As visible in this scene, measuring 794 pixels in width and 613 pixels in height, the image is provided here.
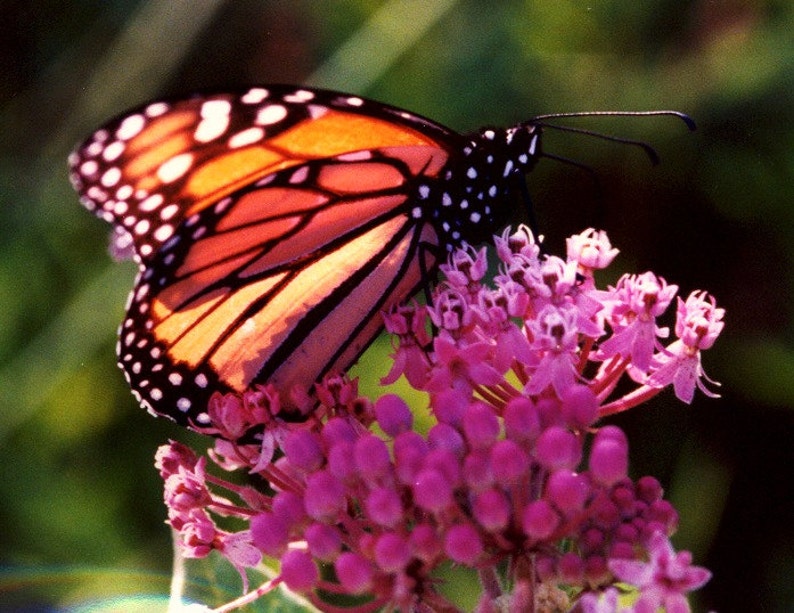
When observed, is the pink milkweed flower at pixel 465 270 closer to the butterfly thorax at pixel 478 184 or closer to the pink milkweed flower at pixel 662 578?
the butterfly thorax at pixel 478 184

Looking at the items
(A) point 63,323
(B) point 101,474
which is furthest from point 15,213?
(B) point 101,474

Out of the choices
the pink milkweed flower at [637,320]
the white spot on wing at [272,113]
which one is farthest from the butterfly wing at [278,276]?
the pink milkweed flower at [637,320]

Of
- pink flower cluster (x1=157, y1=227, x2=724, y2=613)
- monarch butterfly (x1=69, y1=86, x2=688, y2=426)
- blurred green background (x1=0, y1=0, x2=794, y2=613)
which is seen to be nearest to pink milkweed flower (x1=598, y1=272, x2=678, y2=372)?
pink flower cluster (x1=157, y1=227, x2=724, y2=613)

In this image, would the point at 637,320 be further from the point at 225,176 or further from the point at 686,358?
the point at 225,176

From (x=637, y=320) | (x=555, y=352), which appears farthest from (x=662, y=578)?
(x=637, y=320)

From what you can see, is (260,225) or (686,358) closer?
(686,358)

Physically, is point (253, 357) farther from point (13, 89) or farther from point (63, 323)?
point (13, 89)
